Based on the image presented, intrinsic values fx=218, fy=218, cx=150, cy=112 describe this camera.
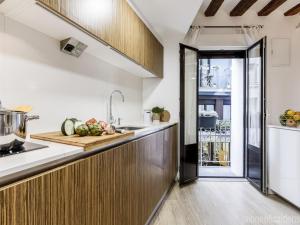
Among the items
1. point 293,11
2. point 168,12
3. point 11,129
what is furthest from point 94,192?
point 293,11

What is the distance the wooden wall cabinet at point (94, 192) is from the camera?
75 centimetres

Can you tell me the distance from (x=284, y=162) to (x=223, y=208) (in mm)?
1046

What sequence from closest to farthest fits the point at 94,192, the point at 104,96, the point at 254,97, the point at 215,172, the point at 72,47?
1. the point at 94,192
2. the point at 72,47
3. the point at 104,96
4. the point at 254,97
5. the point at 215,172

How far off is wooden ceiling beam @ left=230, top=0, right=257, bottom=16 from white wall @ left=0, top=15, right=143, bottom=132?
7.42 feet

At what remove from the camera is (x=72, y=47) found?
176cm

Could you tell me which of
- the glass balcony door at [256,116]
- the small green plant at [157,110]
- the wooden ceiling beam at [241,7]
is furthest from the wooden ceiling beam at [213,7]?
the small green plant at [157,110]

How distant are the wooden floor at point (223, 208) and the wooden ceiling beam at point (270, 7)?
279 centimetres

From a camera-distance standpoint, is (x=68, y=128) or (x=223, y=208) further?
(x=223, y=208)

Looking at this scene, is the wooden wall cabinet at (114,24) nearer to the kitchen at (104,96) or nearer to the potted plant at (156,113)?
the kitchen at (104,96)

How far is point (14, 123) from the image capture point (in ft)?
3.13

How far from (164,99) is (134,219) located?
2.44 metres

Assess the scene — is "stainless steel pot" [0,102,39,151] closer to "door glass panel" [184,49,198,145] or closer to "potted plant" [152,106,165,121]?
"potted plant" [152,106,165,121]

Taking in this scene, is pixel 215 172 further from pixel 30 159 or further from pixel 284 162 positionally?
pixel 30 159

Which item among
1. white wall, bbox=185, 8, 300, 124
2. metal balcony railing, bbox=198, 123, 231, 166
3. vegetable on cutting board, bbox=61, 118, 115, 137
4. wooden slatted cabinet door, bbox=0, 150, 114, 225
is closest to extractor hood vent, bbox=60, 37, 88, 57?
vegetable on cutting board, bbox=61, 118, 115, 137
